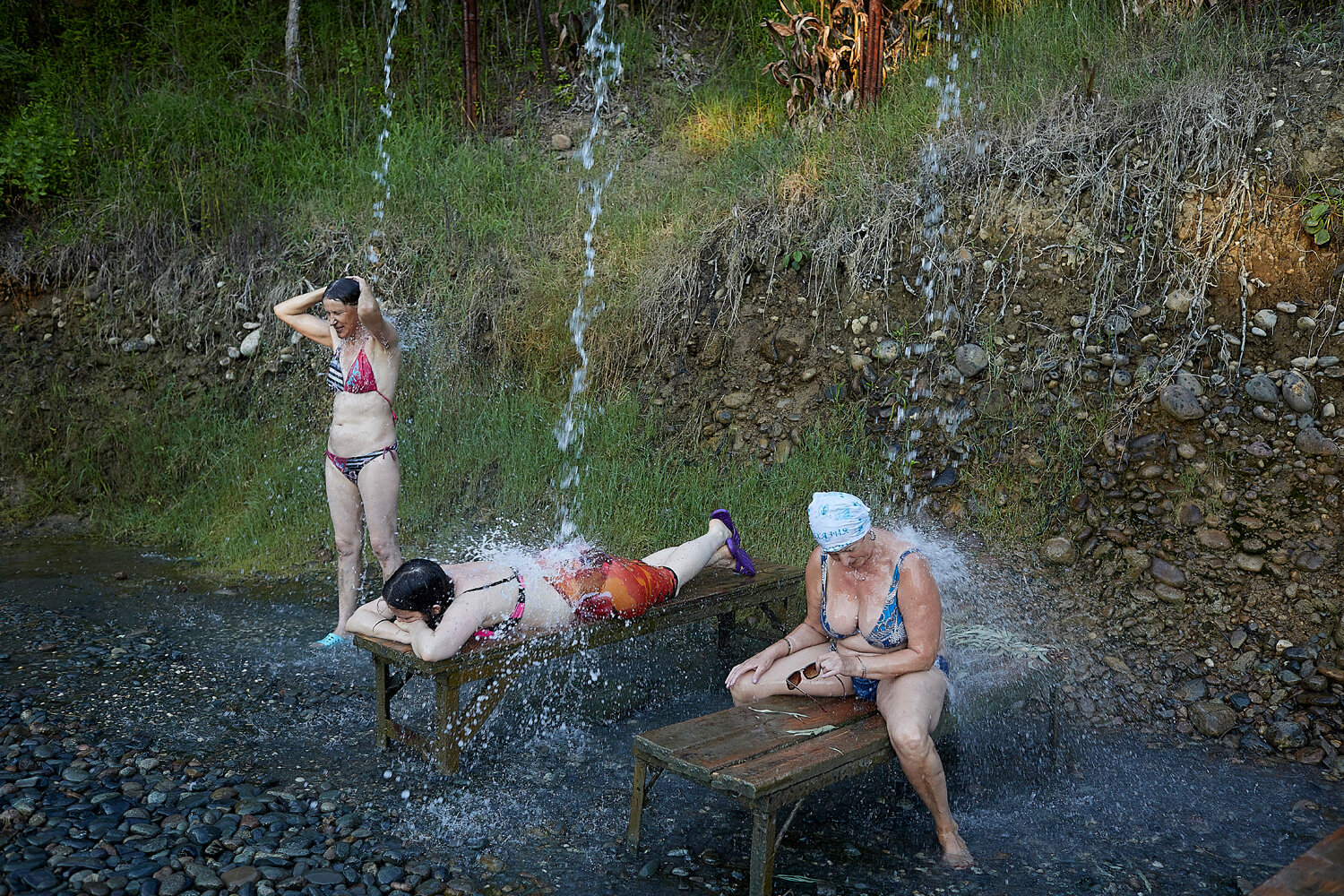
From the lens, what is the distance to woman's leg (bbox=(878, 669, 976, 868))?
135 inches

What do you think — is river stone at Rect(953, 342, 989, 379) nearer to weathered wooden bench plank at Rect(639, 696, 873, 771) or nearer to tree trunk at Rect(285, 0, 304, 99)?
weathered wooden bench plank at Rect(639, 696, 873, 771)

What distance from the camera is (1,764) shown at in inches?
157

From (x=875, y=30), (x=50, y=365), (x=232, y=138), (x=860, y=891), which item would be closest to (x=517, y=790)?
(x=860, y=891)

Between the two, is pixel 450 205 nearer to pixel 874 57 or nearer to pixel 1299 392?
pixel 874 57

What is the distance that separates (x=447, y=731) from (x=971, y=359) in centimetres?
388

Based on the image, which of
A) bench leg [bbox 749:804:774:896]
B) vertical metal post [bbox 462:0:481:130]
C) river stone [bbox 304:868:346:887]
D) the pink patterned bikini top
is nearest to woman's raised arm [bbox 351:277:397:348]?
the pink patterned bikini top

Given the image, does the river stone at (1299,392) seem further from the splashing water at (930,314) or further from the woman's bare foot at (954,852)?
the woman's bare foot at (954,852)

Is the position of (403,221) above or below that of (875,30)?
below

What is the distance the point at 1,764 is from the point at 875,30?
7.25 m

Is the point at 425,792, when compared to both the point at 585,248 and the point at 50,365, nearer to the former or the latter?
the point at 585,248

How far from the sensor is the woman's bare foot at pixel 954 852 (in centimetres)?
350

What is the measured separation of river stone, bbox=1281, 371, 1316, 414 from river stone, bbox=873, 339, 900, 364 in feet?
7.15

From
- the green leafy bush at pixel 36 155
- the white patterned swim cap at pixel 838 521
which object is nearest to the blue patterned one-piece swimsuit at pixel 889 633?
the white patterned swim cap at pixel 838 521

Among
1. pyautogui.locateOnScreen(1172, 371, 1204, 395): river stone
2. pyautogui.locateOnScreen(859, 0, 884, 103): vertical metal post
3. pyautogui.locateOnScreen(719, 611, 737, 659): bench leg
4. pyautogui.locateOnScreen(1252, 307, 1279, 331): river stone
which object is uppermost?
pyautogui.locateOnScreen(859, 0, 884, 103): vertical metal post
